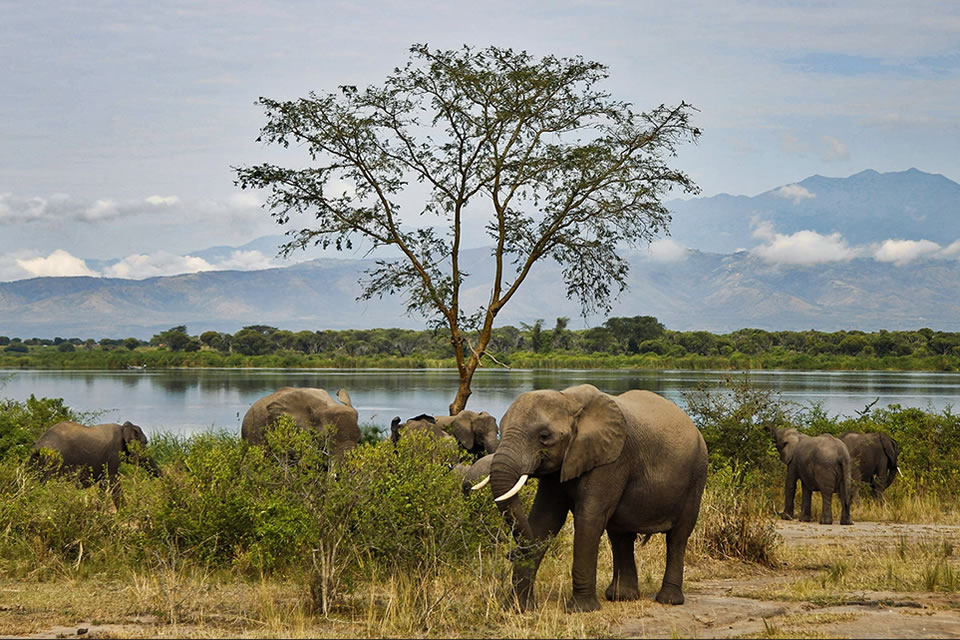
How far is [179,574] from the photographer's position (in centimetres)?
1112

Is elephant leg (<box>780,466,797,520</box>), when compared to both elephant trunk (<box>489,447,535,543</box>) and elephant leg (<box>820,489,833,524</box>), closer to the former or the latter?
elephant leg (<box>820,489,833,524</box>)

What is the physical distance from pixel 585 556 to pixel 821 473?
418 inches

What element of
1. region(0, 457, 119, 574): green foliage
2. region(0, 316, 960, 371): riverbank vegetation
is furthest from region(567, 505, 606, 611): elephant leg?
region(0, 316, 960, 371): riverbank vegetation

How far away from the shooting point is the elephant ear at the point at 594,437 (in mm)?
9500

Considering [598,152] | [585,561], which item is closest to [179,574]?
[585,561]

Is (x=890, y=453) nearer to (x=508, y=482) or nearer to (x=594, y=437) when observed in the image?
(x=594, y=437)

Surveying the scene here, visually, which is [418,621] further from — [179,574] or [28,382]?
[28,382]

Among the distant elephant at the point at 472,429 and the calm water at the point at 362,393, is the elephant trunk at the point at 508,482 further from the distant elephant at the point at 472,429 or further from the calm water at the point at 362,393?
the calm water at the point at 362,393

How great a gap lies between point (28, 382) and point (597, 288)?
70.4m

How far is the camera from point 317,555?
412 inches

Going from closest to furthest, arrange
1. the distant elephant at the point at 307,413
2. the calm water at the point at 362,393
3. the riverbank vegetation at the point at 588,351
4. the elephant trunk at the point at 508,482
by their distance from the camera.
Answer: the elephant trunk at the point at 508,482 → the distant elephant at the point at 307,413 → the calm water at the point at 362,393 → the riverbank vegetation at the point at 588,351

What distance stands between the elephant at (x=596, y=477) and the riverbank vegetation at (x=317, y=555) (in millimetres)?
318

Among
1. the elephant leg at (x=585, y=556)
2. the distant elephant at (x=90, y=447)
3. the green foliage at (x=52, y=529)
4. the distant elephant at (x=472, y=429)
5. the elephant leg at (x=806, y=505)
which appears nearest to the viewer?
the elephant leg at (x=585, y=556)

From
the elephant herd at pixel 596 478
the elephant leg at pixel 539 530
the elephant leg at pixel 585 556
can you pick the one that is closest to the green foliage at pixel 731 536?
the elephant herd at pixel 596 478
